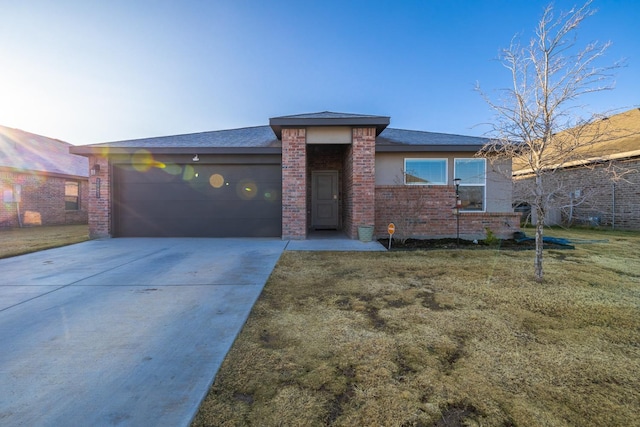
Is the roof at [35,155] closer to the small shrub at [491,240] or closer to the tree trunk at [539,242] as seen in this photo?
the small shrub at [491,240]

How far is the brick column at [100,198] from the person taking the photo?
862 cm

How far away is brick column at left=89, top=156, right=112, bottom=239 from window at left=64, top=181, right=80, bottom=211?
30.9 ft

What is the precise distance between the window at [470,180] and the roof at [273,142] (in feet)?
1.90

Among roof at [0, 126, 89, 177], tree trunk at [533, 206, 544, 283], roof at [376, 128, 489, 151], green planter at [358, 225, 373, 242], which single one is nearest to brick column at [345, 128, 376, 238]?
green planter at [358, 225, 373, 242]

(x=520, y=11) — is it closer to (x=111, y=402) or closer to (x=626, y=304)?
(x=626, y=304)

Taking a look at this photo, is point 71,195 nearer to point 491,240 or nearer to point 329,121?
point 329,121

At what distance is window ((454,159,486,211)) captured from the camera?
8.69 m

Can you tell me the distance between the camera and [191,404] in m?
1.71

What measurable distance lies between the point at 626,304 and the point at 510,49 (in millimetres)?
3951

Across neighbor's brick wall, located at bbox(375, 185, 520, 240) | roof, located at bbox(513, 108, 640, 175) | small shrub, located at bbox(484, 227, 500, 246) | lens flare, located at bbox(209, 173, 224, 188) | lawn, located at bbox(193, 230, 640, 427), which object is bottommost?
lawn, located at bbox(193, 230, 640, 427)

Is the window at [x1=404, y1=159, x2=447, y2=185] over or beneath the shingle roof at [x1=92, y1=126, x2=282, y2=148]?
beneath

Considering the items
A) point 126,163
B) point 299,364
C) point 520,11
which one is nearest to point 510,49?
point 520,11

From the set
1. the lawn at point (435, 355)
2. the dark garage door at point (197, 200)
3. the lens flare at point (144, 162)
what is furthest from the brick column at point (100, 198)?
the lawn at point (435, 355)

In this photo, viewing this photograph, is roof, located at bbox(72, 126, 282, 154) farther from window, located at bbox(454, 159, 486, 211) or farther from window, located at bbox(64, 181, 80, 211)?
window, located at bbox(64, 181, 80, 211)
